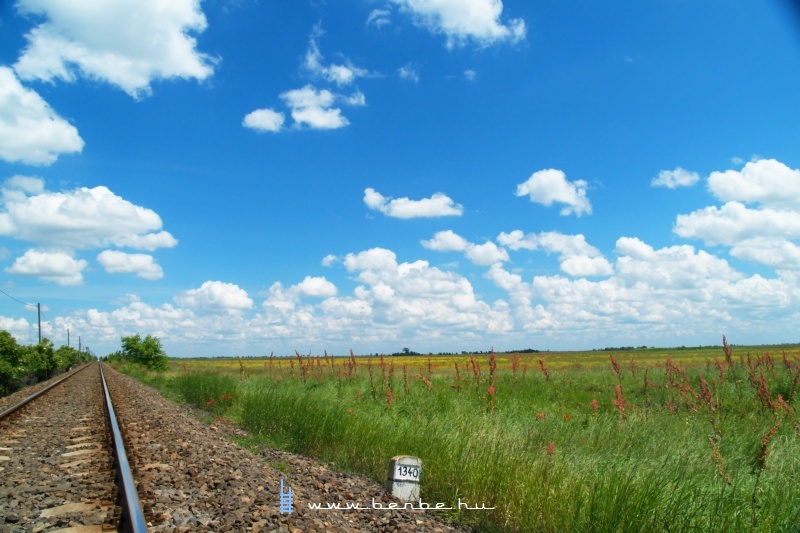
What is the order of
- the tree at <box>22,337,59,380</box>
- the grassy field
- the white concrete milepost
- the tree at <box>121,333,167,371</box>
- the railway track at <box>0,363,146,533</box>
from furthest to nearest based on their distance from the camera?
1. the tree at <box>121,333,167,371</box>
2. the tree at <box>22,337,59,380</box>
3. the white concrete milepost
4. the railway track at <box>0,363,146,533</box>
5. the grassy field

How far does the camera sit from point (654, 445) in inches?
318

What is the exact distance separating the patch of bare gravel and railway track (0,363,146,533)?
0.87 feet

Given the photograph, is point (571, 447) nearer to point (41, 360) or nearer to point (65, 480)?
point (65, 480)

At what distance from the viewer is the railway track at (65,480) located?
523 cm

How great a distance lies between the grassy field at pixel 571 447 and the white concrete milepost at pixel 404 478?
1.21 ft

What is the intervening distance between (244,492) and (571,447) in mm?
4713

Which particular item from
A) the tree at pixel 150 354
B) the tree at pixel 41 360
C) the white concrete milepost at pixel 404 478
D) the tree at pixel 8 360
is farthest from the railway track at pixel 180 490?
the tree at pixel 150 354

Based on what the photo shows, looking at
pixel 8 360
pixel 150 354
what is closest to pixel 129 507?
pixel 8 360

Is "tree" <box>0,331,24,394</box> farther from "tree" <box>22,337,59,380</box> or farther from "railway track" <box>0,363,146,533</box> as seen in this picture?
"railway track" <box>0,363,146,533</box>

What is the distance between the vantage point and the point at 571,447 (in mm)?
7961

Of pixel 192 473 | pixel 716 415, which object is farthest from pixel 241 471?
pixel 716 415

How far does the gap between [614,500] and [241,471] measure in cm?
432

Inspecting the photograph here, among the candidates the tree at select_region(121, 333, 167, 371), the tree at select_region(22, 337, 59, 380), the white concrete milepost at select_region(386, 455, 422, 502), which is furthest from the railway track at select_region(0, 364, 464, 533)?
the tree at select_region(121, 333, 167, 371)

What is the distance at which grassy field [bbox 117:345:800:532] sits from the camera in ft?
15.6
